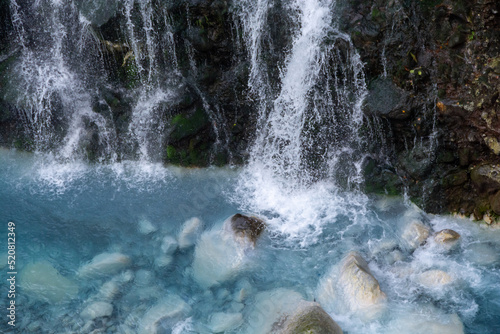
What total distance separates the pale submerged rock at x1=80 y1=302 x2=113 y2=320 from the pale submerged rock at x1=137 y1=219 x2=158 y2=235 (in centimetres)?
161

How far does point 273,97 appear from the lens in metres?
8.81

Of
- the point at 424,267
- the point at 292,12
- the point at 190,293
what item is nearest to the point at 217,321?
the point at 190,293

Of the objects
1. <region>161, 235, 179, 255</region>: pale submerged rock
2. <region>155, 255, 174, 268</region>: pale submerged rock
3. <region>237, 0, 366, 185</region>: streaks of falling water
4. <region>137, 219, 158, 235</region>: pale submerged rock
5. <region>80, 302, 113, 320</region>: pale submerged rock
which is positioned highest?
<region>237, 0, 366, 185</region>: streaks of falling water

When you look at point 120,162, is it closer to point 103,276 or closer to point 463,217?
point 103,276

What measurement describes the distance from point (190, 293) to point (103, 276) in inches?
62.0

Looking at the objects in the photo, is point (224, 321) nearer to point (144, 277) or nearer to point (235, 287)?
point (235, 287)

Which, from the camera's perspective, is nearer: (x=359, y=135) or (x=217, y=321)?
(x=217, y=321)

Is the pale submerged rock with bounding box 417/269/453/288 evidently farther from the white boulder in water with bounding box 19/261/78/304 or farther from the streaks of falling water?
the white boulder in water with bounding box 19/261/78/304

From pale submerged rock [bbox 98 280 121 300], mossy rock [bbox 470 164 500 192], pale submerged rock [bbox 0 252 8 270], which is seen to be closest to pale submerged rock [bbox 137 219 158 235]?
pale submerged rock [bbox 98 280 121 300]

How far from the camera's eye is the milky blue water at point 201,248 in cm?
652

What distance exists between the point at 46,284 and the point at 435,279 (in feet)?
21.1

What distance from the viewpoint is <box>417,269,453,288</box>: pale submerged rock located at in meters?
6.66

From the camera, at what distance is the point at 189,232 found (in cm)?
786

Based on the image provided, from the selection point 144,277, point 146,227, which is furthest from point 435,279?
point 146,227
